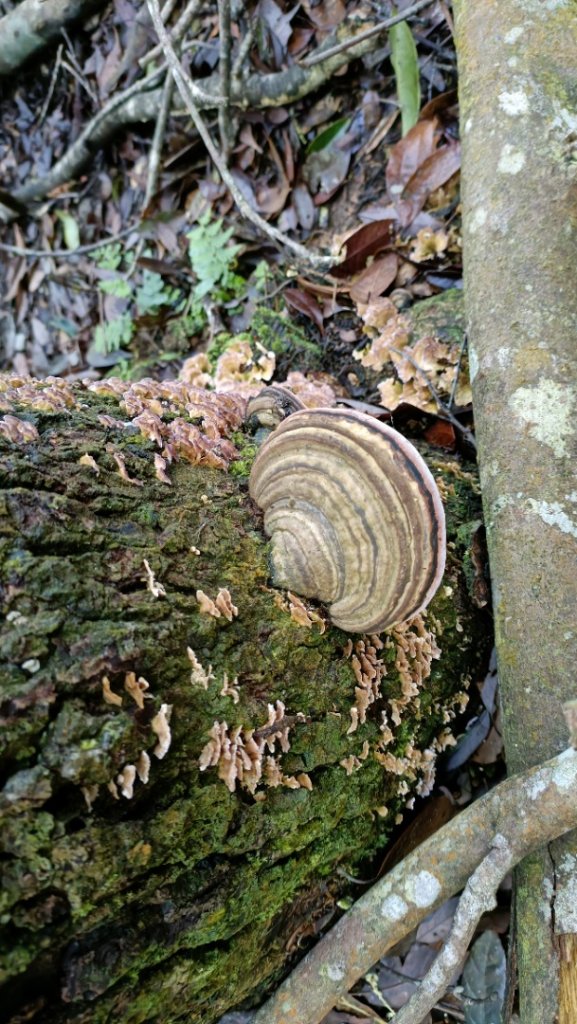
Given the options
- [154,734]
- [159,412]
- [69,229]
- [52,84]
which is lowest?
[154,734]

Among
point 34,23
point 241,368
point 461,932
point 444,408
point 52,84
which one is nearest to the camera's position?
point 461,932

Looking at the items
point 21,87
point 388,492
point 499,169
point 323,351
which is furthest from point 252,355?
point 21,87

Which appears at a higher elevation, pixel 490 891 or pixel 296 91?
pixel 296 91

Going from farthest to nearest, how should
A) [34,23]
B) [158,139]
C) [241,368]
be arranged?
1. [34,23]
2. [158,139]
3. [241,368]

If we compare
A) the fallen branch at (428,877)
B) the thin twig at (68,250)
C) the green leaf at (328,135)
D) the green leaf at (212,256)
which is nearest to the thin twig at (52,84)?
the thin twig at (68,250)

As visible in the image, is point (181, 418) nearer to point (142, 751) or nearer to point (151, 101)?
point (142, 751)

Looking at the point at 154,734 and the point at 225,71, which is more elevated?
the point at 225,71

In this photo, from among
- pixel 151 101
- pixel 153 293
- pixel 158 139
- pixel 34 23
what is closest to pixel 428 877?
pixel 153 293

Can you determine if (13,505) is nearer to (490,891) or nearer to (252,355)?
(490,891)
